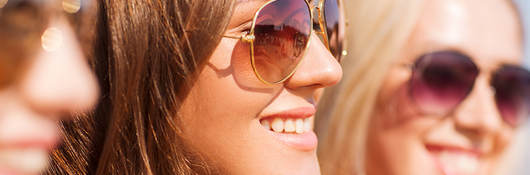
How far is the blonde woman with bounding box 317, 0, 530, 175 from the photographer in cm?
190

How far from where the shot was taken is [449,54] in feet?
6.19

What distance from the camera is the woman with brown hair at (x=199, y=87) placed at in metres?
1.23

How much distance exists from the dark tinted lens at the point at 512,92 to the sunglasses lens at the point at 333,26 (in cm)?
70

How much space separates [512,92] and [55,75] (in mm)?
1592

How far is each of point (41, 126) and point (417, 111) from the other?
1.22m

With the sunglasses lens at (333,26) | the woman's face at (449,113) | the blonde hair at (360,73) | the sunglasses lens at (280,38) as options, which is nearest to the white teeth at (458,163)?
the woman's face at (449,113)

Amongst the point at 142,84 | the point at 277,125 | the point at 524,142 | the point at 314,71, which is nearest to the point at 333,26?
the point at 314,71

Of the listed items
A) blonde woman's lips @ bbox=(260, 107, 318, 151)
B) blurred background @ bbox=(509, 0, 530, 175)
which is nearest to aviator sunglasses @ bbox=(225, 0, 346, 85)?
blonde woman's lips @ bbox=(260, 107, 318, 151)

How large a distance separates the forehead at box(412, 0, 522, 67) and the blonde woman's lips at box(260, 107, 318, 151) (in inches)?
26.6

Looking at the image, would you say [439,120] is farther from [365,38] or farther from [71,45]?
[71,45]

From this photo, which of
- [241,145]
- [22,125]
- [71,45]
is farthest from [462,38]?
[22,125]

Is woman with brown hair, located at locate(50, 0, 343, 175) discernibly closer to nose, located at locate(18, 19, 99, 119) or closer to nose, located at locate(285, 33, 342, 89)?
nose, located at locate(285, 33, 342, 89)

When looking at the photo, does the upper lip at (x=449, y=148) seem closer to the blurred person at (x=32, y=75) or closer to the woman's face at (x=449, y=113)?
the woman's face at (x=449, y=113)

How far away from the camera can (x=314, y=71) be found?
4.34 ft
